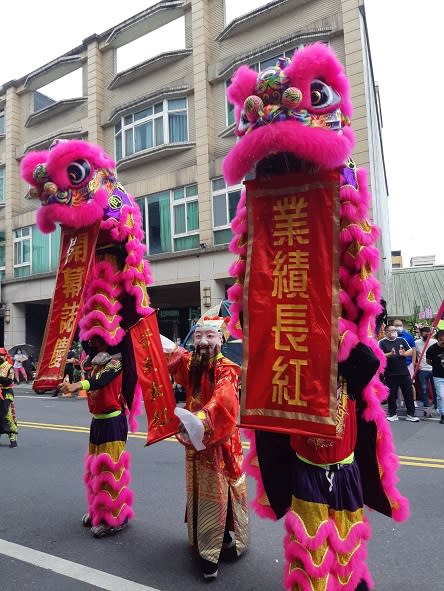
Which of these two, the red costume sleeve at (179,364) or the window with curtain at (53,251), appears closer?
the red costume sleeve at (179,364)

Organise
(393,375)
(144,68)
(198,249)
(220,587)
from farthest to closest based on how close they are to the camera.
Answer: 1. (144,68)
2. (198,249)
3. (393,375)
4. (220,587)

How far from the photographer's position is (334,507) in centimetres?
221

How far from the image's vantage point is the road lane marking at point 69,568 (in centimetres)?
298

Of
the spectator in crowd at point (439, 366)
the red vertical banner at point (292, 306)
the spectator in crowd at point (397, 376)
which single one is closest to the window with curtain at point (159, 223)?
the spectator in crowd at point (397, 376)

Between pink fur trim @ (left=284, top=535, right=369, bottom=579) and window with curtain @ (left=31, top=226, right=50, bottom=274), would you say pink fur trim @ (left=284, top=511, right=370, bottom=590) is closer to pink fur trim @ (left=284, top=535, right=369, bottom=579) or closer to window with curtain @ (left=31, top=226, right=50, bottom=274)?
pink fur trim @ (left=284, top=535, right=369, bottom=579)

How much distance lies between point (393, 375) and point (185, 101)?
11602 millimetres

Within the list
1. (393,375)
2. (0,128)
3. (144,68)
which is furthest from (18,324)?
(393,375)

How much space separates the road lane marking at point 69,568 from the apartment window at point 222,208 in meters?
11.8

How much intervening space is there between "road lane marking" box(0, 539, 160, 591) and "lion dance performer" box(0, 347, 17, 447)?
3.94 m

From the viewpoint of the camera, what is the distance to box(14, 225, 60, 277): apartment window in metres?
19.1

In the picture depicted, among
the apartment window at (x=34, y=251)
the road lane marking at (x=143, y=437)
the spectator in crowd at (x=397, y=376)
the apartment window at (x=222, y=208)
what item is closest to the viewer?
the road lane marking at (x=143, y=437)

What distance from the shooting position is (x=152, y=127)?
53.5ft

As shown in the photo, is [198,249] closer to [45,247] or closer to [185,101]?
[185,101]

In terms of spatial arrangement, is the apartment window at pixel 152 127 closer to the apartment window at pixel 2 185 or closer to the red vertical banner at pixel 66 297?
the apartment window at pixel 2 185
